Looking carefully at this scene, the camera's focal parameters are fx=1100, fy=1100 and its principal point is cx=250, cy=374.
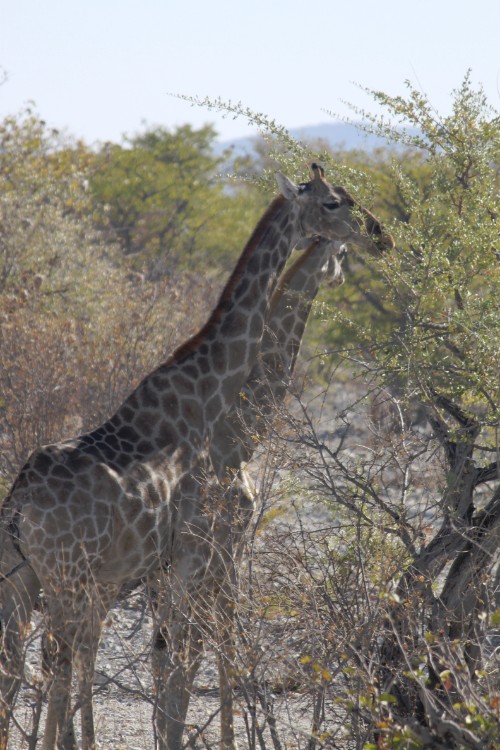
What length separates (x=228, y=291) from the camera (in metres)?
7.32

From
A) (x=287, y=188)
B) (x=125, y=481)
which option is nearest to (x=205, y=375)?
(x=125, y=481)

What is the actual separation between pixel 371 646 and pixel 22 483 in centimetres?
212

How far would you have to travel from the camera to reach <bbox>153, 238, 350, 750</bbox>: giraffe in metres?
6.55

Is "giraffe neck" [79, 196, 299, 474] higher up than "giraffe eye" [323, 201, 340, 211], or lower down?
lower down

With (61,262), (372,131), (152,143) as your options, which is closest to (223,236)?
(152,143)

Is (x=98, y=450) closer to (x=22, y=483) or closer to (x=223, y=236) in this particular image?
(x=22, y=483)

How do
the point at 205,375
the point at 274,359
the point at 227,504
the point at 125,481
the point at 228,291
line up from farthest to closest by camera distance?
the point at 274,359, the point at 228,291, the point at 205,375, the point at 227,504, the point at 125,481

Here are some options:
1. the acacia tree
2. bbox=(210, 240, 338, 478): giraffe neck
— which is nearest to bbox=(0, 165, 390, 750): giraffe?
bbox=(210, 240, 338, 478): giraffe neck

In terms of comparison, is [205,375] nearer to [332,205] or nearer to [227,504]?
[227,504]

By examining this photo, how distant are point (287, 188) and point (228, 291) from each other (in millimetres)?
822

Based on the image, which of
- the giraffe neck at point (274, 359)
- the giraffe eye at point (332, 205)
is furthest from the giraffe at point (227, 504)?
the giraffe eye at point (332, 205)

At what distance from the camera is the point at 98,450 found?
21.4ft

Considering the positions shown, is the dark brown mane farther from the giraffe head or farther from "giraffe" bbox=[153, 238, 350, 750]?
"giraffe" bbox=[153, 238, 350, 750]

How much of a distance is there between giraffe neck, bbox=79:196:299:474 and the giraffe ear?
0.06m
